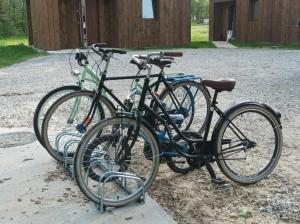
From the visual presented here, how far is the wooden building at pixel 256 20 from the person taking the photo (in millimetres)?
21344

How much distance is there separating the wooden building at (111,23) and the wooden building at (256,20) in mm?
4636

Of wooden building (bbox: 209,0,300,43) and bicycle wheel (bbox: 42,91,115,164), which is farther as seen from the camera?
wooden building (bbox: 209,0,300,43)

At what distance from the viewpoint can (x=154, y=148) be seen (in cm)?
353

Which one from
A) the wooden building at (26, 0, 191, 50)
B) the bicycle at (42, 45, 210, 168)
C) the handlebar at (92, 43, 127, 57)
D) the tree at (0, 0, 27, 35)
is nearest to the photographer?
the handlebar at (92, 43, 127, 57)

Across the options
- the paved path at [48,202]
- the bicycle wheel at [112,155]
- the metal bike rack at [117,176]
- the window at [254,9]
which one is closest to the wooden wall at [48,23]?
the window at [254,9]

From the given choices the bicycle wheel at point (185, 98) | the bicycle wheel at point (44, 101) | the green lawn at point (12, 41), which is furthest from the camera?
the green lawn at point (12, 41)

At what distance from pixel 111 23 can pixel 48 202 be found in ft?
54.1

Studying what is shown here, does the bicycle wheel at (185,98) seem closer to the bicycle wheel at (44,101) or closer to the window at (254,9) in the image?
the bicycle wheel at (44,101)

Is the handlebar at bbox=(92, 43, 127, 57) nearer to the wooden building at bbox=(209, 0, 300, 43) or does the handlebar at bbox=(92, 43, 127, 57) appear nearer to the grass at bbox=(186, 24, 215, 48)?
the grass at bbox=(186, 24, 215, 48)

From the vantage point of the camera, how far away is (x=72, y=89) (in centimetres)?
440

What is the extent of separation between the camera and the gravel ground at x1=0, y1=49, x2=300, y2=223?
11.2ft

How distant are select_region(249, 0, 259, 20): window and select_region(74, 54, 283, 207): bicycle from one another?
Answer: 20534 millimetres

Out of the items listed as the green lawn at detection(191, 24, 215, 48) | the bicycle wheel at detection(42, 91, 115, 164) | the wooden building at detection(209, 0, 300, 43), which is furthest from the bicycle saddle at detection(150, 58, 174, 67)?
the wooden building at detection(209, 0, 300, 43)

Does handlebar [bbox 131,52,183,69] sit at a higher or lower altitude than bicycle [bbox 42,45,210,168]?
higher
